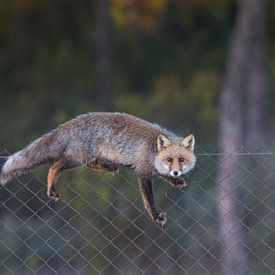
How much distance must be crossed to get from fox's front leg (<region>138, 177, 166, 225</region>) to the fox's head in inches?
6.4

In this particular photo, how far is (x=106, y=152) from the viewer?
30.9 feet

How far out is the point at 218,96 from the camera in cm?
2269

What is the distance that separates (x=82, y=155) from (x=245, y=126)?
499 inches

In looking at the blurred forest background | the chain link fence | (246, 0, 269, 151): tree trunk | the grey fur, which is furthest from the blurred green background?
the grey fur

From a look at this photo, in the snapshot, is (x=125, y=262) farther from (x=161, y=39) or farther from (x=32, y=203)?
(x=161, y=39)

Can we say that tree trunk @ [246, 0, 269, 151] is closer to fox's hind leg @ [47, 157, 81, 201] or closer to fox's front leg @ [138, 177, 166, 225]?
fox's front leg @ [138, 177, 166, 225]

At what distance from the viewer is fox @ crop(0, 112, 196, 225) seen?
9305 mm

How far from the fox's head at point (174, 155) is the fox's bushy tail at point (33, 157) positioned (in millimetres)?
742

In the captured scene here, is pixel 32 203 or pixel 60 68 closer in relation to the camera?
pixel 32 203

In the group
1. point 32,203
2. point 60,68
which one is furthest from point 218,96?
point 32,203

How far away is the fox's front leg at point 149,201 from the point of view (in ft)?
30.3

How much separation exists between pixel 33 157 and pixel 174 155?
108cm

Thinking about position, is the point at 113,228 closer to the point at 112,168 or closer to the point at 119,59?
the point at 112,168

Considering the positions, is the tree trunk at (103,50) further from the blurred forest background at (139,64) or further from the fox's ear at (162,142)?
the fox's ear at (162,142)
